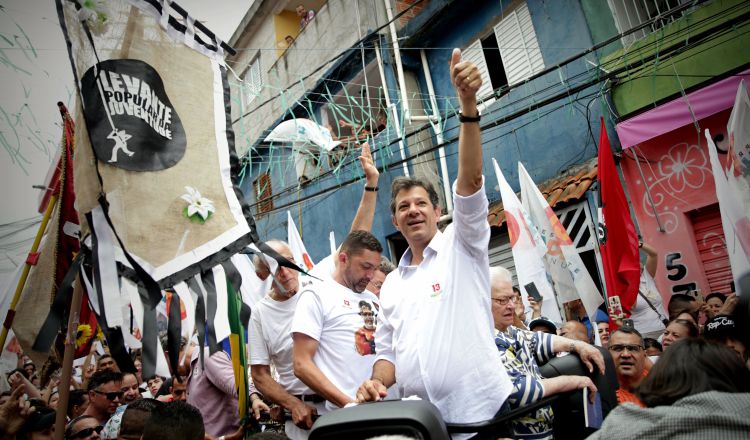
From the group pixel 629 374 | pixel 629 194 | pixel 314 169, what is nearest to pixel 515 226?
pixel 629 194

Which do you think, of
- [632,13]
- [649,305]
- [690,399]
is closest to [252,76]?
[632,13]

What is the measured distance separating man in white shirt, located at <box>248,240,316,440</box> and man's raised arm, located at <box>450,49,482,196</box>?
4.22ft

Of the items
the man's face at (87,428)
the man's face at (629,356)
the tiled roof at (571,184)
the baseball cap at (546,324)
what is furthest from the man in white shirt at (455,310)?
the tiled roof at (571,184)

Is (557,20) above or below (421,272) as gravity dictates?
above

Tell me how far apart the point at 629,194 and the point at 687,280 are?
1.32 metres

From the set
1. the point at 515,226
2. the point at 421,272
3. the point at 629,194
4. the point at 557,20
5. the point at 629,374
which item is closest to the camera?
the point at 421,272

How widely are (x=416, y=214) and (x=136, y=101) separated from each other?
4.22ft

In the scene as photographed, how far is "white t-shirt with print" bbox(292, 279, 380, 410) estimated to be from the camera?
8.27ft

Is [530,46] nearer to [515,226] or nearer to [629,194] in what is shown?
[629,194]

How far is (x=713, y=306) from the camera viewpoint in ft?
15.5

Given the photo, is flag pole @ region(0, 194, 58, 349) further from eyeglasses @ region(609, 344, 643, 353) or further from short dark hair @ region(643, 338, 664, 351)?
short dark hair @ region(643, 338, 664, 351)

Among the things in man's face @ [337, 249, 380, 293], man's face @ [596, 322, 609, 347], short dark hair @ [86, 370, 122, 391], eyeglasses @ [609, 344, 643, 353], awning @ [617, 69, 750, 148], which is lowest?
man's face @ [596, 322, 609, 347]

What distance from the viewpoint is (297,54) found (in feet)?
39.1

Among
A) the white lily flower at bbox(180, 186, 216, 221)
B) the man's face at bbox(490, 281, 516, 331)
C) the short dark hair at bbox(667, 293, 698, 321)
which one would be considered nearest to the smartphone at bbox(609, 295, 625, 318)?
the short dark hair at bbox(667, 293, 698, 321)
